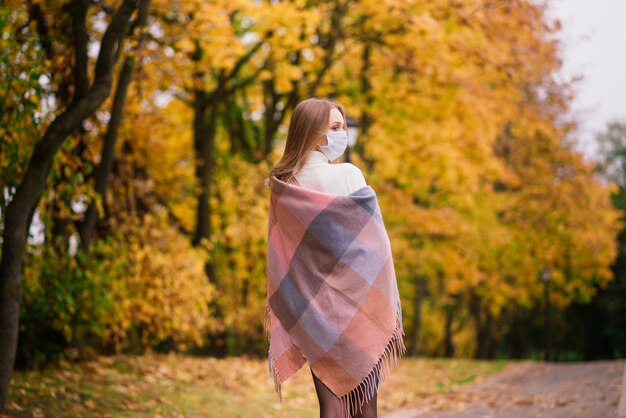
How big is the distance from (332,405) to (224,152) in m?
16.5

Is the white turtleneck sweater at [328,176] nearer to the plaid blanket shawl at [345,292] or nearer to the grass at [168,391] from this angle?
the plaid blanket shawl at [345,292]

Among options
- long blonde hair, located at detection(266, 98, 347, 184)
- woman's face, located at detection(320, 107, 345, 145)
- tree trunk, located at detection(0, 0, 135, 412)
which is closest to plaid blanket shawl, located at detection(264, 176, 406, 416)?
long blonde hair, located at detection(266, 98, 347, 184)

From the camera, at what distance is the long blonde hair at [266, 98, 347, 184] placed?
3766 millimetres

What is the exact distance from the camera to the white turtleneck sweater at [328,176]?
12.1 ft

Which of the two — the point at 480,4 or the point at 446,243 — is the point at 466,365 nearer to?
the point at 446,243

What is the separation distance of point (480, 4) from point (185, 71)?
4.72m

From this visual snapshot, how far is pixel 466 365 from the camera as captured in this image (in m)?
17.7

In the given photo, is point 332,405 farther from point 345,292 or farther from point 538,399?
point 538,399

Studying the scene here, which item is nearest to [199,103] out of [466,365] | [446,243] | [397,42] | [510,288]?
[397,42]

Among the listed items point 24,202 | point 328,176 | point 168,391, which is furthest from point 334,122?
point 168,391

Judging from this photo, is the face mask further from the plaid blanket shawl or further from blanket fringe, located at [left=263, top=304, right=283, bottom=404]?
blanket fringe, located at [left=263, top=304, right=283, bottom=404]

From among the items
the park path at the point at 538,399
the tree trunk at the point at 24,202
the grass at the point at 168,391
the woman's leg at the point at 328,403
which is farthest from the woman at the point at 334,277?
the park path at the point at 538,399

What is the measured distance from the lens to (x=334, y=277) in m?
3.62

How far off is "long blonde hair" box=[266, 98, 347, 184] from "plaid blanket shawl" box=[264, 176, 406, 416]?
0.16 metres
